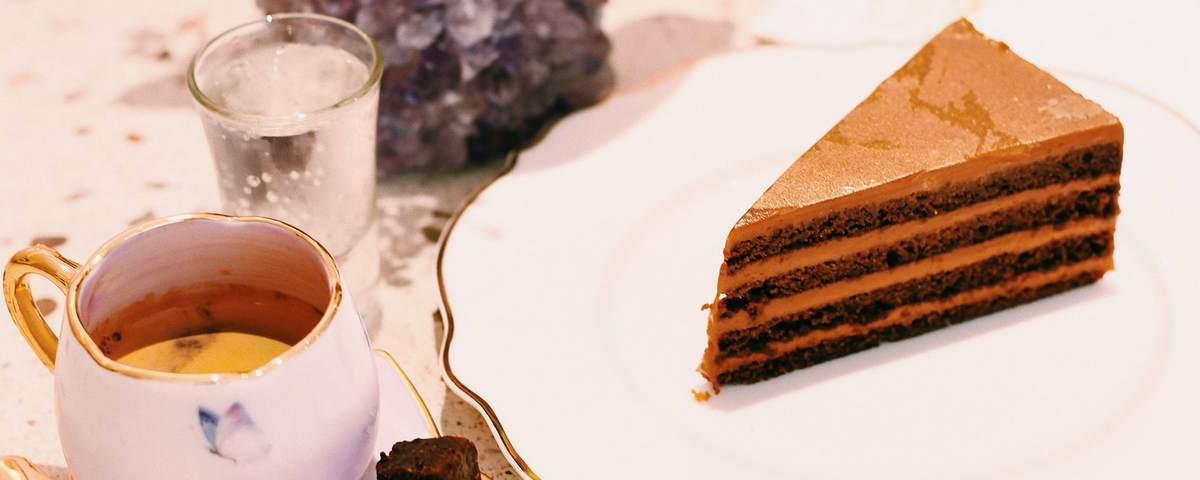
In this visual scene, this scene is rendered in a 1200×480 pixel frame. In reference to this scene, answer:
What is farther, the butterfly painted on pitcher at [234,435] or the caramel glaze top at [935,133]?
the caramel glaze top at [935,133]

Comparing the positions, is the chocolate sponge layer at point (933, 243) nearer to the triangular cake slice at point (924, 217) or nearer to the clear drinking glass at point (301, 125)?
the triangular cake slice at point (924, 217)

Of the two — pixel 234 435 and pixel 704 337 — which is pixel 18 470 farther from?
pixel 704 337

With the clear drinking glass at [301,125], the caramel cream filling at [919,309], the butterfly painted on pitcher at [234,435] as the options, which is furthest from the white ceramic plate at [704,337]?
the butterfly painted on pitcher at [234,435]

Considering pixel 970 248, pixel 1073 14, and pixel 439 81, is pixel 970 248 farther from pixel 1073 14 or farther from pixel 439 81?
pixel 439 81

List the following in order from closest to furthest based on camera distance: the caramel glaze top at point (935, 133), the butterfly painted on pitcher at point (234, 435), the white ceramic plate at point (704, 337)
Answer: the butterfly painted on pitcher at point (234, 435) → the white ceramic plate at point (704, 337) → the caramel glaze top at point (935, 133)

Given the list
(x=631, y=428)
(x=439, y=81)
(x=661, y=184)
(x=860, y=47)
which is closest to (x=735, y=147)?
(x=661, y=184)

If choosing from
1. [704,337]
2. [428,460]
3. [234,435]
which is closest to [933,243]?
[704,337]
